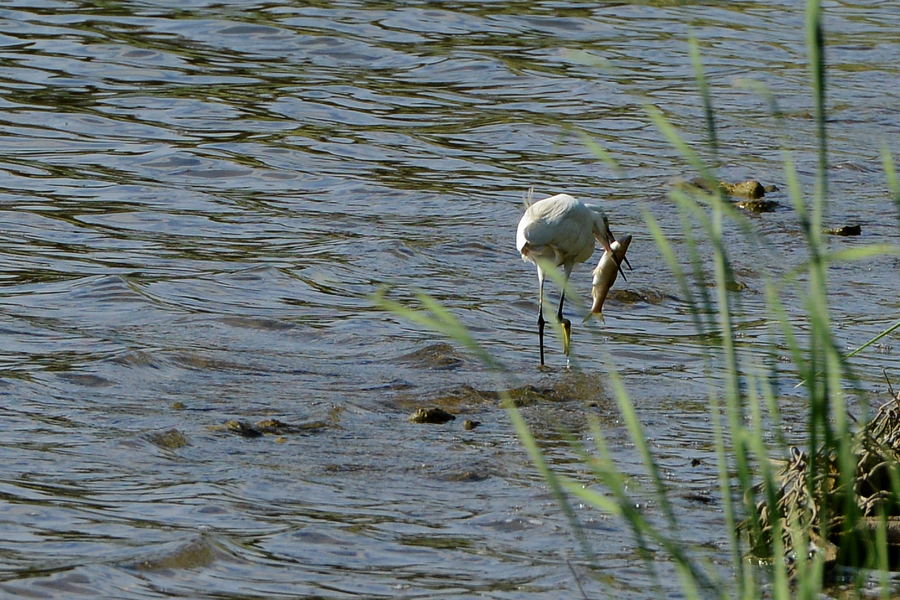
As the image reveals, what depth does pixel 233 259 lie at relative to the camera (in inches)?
326

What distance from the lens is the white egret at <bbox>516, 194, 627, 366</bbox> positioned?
283 inches

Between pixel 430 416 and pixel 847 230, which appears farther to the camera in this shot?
pixel 847 230

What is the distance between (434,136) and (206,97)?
2.15 metres

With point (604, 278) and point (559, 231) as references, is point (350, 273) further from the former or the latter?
point (604, 278)

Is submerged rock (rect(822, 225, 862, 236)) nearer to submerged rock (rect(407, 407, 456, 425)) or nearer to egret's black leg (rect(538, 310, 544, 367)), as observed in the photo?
egret's black leg (rect(538, 310, 544, 367))

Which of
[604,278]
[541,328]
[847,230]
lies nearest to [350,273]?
[541,328]

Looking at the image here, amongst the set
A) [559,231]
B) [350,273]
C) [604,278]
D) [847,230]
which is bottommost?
[350,273]

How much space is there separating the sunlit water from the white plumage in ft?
1.38

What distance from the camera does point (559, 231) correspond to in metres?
7.21

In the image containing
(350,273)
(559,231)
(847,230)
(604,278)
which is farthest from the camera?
(847,230)

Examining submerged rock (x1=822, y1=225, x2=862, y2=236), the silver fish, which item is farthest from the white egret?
submerged rock (x1=822, y1=225, x2=862, y2=236)

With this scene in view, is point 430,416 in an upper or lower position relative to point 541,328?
upper

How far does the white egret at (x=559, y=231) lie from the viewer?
7188 millimetres

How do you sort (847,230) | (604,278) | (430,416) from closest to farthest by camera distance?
(430,416) < (604,278) < (847,230)
